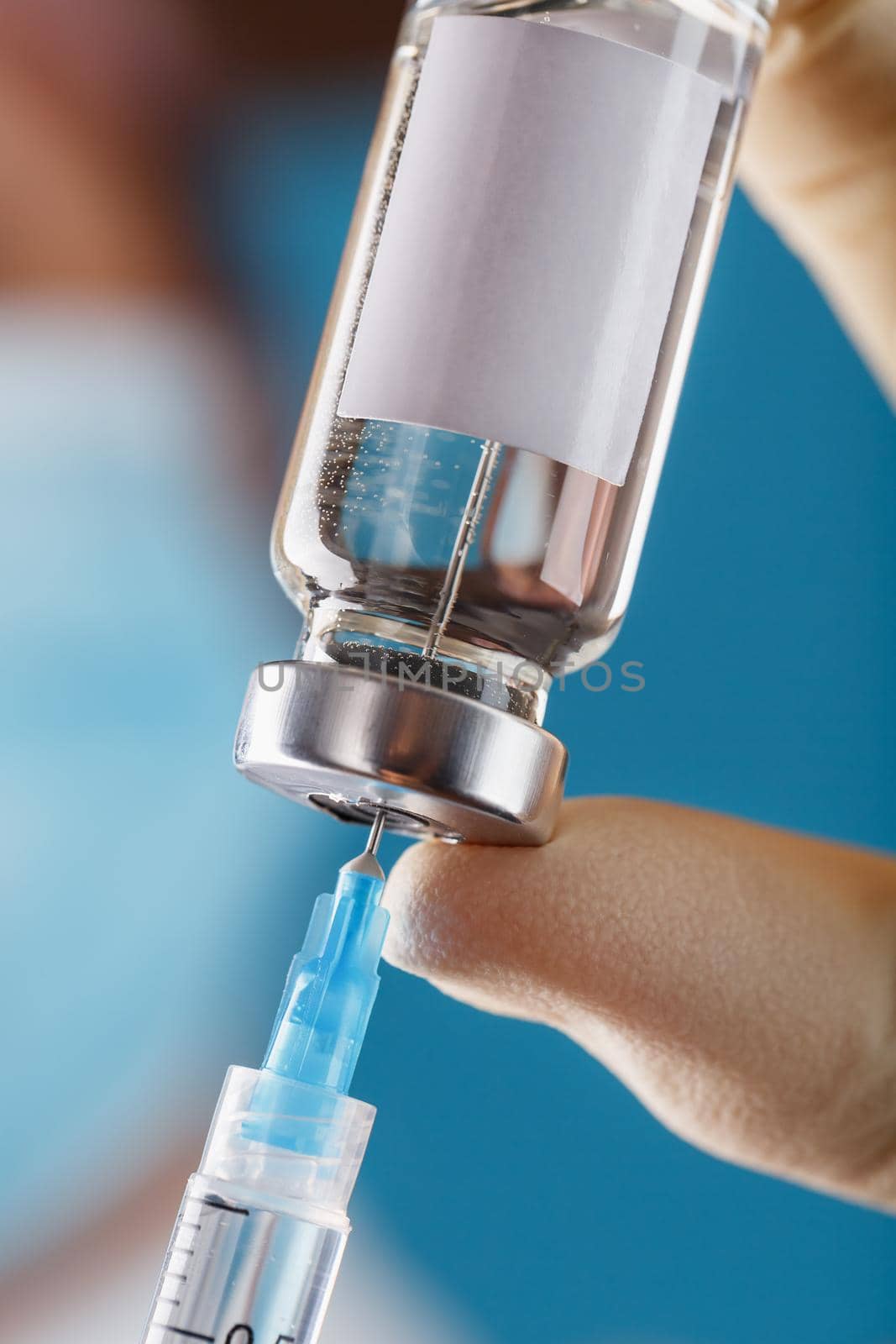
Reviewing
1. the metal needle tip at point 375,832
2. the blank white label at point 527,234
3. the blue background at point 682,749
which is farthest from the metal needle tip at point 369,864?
the blue background at point 682,749

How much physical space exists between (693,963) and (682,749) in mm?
643

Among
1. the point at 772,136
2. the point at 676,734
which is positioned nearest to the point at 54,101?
the point at 772,136

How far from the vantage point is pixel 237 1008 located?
113cm

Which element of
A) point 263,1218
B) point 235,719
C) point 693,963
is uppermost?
point 235,719

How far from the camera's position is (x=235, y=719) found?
3.72 ft

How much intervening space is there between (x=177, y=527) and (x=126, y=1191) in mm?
642

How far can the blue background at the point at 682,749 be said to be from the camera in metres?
1.10

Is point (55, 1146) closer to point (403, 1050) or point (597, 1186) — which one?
point (403, 1050)

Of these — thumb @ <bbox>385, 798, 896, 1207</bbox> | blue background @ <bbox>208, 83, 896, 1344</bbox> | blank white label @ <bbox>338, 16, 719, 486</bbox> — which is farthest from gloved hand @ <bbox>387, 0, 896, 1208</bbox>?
blue background @ <bbox>208, 83, 896, 1344</bbox>

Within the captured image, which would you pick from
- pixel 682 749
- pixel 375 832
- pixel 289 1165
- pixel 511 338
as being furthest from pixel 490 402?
pixel 682 749

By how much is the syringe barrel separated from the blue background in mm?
678

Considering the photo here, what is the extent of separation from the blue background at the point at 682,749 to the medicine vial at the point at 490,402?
64 cm

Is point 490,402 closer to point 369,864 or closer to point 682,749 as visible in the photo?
point 369,864

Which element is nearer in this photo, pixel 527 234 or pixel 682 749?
pixel 527 234
